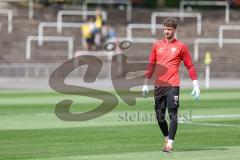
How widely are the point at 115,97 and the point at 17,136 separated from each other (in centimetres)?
1264

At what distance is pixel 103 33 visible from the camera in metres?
45.0

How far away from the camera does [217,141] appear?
57.2 ft

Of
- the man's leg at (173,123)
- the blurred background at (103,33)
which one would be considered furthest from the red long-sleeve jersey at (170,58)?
the blurred background at (103,33)

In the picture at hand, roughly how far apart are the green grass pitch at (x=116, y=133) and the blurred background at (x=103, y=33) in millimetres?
13717

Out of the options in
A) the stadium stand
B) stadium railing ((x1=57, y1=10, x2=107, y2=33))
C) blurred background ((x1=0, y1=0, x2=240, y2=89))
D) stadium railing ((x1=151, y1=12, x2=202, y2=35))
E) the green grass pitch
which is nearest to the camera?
the green grass pitch

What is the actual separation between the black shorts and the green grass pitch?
82cm

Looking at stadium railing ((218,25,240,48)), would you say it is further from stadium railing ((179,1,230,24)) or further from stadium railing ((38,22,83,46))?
stadium railing ((38,22,83,46))

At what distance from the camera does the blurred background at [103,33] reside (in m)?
43.4

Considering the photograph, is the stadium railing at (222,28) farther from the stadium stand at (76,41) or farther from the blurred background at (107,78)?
the stadium stand at (76,41)

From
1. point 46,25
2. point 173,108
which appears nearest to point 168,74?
point 173,108

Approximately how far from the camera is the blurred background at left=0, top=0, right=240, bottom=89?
4344cm

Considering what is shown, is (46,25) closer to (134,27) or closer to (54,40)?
(54,40)

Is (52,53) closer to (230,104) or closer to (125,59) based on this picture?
(125,59)

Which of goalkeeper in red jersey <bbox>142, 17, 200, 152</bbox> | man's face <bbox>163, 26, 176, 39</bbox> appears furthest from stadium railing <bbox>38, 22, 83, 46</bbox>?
man's face <bbox>163, 26, 176, 39</bbox>
